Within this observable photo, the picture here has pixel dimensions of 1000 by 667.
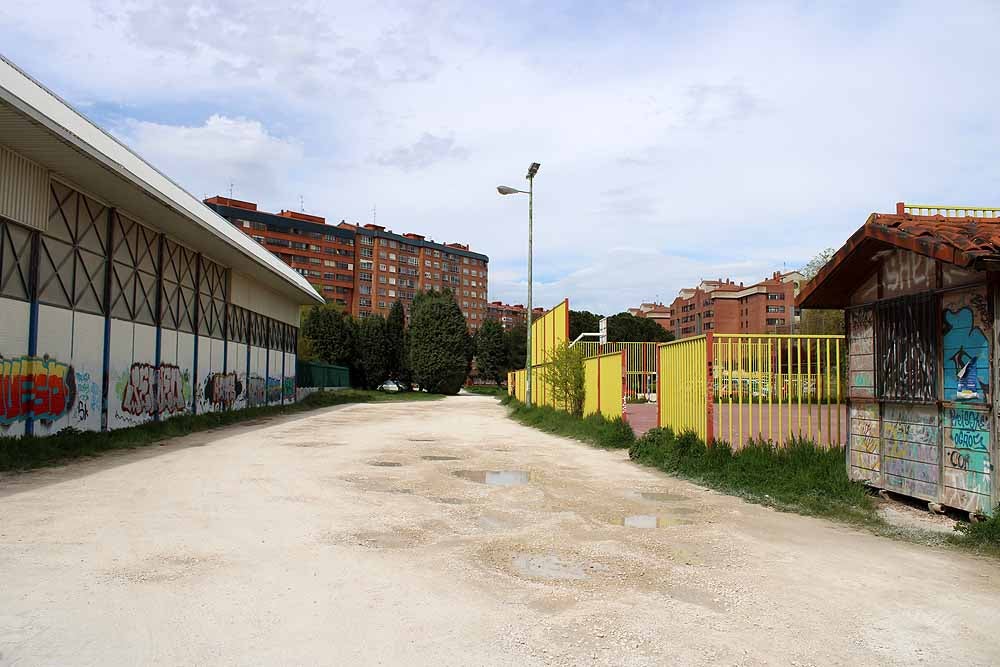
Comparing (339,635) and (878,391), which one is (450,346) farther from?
(339,635)

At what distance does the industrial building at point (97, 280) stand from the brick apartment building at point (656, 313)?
13853 centimetres

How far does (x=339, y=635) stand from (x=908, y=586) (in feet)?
13.6

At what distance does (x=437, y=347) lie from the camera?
208 feet

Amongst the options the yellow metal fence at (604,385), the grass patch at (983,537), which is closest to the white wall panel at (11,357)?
the yellow metal fence at (604,385)

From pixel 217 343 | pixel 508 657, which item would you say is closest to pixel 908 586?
pixel 508 657

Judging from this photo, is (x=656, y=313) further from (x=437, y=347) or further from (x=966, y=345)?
(x=966, y=345)

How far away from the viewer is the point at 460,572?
5.73 metres

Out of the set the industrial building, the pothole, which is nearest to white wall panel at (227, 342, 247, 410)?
the industrial building

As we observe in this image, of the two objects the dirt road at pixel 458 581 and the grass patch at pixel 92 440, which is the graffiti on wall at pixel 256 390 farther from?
the dirt road at pixel 458 581

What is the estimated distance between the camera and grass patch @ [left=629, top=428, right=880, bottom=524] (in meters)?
8.55

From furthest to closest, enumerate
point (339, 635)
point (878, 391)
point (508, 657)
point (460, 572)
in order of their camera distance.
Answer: point (878, 391), point (460, 572), point (339, 635), point (508, 657)

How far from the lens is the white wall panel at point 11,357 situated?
1380 centimetres

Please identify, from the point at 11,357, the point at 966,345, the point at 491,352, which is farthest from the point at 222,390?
the point at 491,352

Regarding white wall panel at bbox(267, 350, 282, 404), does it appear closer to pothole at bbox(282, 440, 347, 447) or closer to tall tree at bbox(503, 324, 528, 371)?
pothole at bbox(282, 440, 347, 447)
